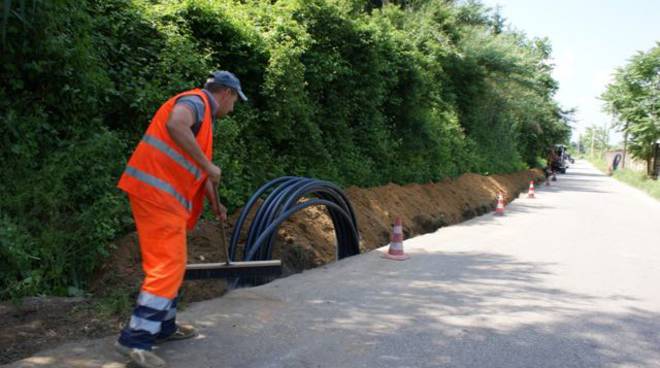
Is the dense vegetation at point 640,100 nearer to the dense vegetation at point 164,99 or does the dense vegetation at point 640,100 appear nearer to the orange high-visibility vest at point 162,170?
the dense vegetation at point 164,99

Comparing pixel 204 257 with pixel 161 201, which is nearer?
pixel 161 201

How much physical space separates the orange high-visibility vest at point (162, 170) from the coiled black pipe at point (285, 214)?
201 cm

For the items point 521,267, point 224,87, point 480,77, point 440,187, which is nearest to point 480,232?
point 521,267

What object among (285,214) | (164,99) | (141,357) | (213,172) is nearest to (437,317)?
(285,214)

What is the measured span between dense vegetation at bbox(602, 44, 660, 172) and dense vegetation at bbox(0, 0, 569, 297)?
2123cm

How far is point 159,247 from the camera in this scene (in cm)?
340

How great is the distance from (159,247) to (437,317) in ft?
8.41

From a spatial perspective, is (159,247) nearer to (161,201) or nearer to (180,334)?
(161,201)

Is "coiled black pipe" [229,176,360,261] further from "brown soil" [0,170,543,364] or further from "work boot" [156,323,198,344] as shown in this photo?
"work boot" [156,323,198,344]

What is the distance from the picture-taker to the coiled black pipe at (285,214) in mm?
5668

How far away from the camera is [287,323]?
4.46 metres

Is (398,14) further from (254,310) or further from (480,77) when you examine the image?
(254,310)

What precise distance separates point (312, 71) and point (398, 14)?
33.4ft

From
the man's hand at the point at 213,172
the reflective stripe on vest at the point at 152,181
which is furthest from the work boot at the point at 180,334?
the man's hand at the point at 213,172
